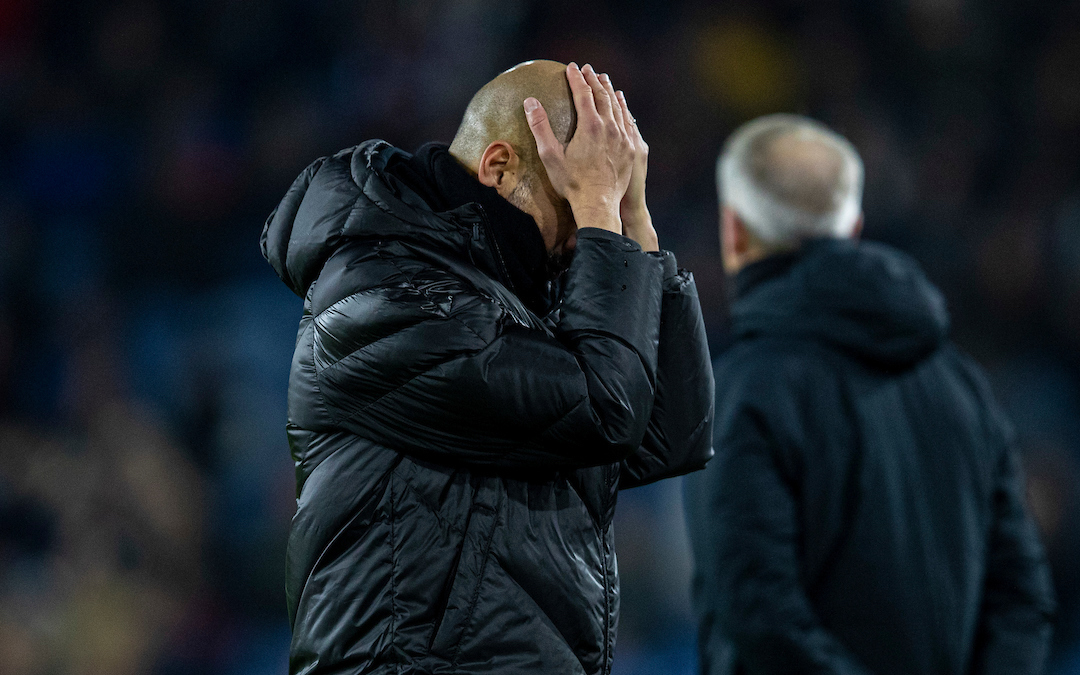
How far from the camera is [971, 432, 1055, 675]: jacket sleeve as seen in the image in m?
2.26

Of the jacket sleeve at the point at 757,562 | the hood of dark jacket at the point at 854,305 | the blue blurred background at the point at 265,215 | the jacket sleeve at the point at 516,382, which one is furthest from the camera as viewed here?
the blue blurred background at the point at 265,215

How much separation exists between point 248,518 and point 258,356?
2.29 ft

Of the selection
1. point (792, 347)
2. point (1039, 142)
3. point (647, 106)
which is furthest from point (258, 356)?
point (1039, 142)

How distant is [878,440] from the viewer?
2.21 m

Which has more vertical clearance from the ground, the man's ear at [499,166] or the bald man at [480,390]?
the man's ear at [499,166]

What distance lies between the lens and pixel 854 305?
2262 millimetres

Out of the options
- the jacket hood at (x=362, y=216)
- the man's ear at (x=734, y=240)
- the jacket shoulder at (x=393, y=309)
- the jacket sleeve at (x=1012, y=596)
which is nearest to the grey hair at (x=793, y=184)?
the man's ear at (x=734, y=240)

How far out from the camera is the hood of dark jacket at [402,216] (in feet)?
4.75

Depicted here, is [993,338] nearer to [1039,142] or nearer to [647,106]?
[1039,142]

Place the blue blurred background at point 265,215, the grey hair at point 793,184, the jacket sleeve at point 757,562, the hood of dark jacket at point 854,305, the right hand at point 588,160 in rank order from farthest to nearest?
1. the blue blurred background at point 265,215
2. the grey hair at point 793,184
3. the hood of dark jacket at point 854,305
4. the jacket sleeve at point 757,562
5. the right hand at point 588,160

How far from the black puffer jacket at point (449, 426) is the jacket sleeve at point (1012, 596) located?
115 centimetres

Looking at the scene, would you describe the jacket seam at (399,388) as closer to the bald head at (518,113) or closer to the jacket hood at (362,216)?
the jacket hood at (362,216)

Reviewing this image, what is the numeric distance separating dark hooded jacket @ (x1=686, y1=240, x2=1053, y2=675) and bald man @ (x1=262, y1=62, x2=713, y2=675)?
639mm

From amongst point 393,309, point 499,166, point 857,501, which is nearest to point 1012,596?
point 857,501
